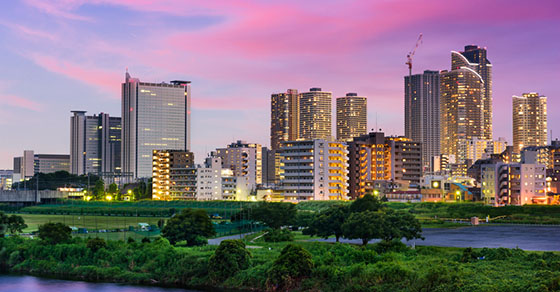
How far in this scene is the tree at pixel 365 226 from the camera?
5109cm

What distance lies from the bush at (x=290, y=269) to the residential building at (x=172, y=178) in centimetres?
13588

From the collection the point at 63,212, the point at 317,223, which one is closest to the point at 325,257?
the point at 317,223

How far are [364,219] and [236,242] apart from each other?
11180mm

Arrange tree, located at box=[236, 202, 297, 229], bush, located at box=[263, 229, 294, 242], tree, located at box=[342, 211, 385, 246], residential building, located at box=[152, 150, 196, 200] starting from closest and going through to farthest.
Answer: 1. tree, located at box=[342, 211, 385, 246]
2. bush, located at box=[263, 229, 294, 242]
3. tree, located at box=[236, 202, 297, 229]
4. residential building, located at box=[152, 150, 196, 200]

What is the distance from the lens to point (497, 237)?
6806 cm

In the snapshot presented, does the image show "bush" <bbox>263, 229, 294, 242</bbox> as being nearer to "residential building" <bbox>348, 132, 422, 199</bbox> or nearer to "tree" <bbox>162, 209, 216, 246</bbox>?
"tree" <bbox>162, 209, 216, 246</bbox>

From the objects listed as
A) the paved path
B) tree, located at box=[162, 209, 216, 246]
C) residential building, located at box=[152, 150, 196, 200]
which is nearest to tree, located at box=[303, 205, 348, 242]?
the paved path

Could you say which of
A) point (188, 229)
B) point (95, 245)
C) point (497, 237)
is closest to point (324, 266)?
point (188, 229)

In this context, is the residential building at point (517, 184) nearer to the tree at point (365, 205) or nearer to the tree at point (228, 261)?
the tree at point (365, 205)

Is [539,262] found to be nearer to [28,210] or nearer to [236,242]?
[236,242]

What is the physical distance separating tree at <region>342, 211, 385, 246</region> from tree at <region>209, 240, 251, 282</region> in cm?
981

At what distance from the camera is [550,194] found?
13500 centimetres

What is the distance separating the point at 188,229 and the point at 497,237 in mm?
32422

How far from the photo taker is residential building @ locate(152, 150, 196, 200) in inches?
7067
